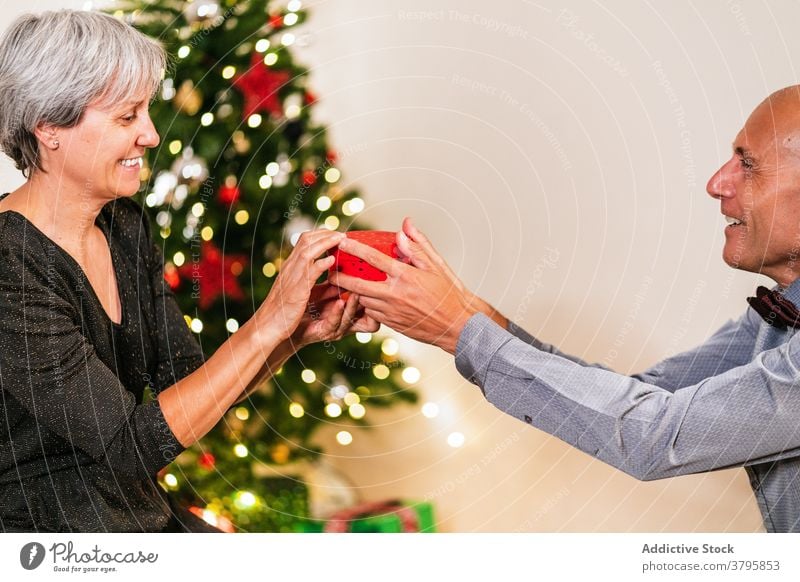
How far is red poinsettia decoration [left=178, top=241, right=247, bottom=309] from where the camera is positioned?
172 centimetres

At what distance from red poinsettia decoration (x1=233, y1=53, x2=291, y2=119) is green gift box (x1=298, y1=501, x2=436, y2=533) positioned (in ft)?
2.54

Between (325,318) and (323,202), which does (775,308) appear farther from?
(323,202)

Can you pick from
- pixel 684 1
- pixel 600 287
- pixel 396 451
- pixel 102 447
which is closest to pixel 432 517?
pixel 396 451

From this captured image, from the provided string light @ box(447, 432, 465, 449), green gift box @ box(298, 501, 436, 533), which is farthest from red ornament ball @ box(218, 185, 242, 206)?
string light @ box(447, 432, 465, 449)

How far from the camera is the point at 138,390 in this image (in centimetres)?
130

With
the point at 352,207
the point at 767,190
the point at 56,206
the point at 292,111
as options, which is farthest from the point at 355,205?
the point at 767,190

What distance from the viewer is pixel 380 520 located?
5.37 ft

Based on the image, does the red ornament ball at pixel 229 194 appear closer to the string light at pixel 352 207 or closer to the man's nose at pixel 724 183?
the string light at pixel 352 207

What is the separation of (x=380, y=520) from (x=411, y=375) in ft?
1.27

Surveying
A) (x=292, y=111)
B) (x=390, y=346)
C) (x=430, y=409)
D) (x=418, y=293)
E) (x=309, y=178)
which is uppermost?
(x=292, y=111)

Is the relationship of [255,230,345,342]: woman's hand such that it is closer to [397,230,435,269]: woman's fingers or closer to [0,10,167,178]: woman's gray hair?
[397,230,435,269]: woman's fingers

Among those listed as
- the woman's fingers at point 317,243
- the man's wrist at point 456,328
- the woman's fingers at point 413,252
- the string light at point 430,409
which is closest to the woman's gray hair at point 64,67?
the woman's fingers at point 317,243
